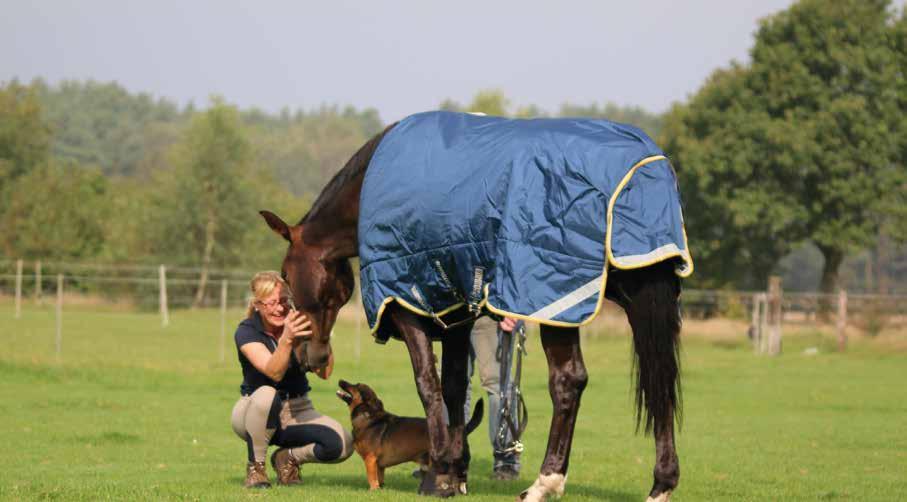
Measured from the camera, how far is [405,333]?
714cm

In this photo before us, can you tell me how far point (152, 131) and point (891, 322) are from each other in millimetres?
122131

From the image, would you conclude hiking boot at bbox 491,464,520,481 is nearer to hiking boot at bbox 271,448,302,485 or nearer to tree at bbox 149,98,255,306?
hiking boot at bbox 271,448,302,485

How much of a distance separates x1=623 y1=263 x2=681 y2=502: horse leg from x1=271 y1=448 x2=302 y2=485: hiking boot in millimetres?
2623

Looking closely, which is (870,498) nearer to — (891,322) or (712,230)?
(891,322)

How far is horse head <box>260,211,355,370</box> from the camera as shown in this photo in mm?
7535

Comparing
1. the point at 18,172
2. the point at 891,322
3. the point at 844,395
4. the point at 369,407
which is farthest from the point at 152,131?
the point at 369,407

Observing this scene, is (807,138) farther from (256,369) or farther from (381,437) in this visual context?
(256,369)

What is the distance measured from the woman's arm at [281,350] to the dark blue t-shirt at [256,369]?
0.08 metres

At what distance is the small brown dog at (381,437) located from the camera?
24.8ft

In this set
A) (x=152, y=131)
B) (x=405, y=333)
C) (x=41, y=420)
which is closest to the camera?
(x=405, y=333)

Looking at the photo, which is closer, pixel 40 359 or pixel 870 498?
pixel 870 498

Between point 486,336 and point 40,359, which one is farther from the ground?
point 486,336

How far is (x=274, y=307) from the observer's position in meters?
7.74

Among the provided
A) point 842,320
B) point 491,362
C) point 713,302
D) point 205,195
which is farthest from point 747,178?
point 491,362
